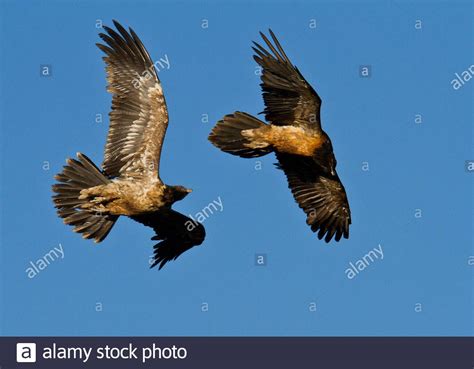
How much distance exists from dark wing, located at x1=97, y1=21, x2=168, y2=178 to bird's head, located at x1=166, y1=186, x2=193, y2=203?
1.27 feet

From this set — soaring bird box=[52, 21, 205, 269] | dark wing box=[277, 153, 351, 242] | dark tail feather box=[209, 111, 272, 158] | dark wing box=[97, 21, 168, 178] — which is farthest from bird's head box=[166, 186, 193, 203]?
dark wing box=[277, 153, 351, 242]

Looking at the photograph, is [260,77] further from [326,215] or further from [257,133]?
[326,215]

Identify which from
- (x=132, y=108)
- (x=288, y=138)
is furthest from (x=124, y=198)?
(x=288, y=138)

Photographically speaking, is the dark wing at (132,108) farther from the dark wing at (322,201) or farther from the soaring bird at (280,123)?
the dark wing at (322,201)

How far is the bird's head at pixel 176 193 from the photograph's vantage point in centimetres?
1368

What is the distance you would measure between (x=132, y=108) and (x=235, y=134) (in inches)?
50.3

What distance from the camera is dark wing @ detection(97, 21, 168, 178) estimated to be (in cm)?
1407

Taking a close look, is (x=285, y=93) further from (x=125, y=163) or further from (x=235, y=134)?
(x=125, y=163)

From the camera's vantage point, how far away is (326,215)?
16250 millimetres

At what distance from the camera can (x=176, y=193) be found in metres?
13.7

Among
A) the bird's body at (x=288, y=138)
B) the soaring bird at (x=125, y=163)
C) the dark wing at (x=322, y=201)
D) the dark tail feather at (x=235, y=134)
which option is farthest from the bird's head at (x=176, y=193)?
the dark wing at (x=322, y=201)
